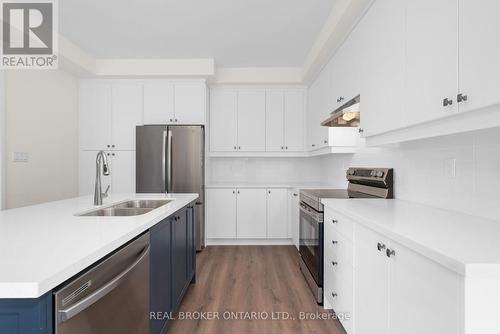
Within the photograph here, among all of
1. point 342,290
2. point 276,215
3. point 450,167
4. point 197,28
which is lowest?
point 342,290

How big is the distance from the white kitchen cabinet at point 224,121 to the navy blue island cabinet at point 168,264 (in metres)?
1.89

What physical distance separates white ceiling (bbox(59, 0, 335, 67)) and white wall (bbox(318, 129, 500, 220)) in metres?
1.60

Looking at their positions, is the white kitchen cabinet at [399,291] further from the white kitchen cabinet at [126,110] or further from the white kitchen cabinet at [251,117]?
the white kitchen cabinet at [126,110]

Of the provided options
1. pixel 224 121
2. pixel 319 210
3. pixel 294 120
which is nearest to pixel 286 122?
pixel 294 120

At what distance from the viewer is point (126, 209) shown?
1984 millimetres

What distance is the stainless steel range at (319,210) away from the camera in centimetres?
220

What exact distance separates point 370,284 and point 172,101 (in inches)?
136

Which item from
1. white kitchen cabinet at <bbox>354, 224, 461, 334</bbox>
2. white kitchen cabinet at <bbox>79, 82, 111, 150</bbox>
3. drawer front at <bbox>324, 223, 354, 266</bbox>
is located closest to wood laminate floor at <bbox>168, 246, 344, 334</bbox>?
drawer front at <bbox>324, 223, 354, 266</bbox>

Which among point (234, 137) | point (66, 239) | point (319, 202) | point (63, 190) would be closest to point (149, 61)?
point (234, 137)

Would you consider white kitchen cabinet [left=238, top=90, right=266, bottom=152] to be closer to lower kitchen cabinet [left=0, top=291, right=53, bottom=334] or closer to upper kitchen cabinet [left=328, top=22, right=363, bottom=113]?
upper kitchen cabinet [left=328, top=22, right=363, bottom=113]

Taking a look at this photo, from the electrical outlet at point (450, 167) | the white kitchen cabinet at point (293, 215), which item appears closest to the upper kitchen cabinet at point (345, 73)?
the electrical outlet at point (450, 167)

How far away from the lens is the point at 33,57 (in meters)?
3.09

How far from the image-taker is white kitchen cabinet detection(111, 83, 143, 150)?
3.92m

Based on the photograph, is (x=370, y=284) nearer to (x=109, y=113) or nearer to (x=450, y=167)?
(x=450, y=167)
